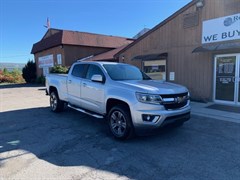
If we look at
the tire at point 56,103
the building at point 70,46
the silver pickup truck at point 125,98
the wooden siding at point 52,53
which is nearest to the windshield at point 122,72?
the silver pickup truck at point 125,98

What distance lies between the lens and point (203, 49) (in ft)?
29.4

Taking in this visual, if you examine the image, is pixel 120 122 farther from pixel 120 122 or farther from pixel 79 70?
pixel 79 70

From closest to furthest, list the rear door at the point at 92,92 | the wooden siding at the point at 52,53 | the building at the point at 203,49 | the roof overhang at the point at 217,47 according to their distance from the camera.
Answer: the rear door at the point at 92,92
the roof overhang at the point at 217,47
the building at the point at 203,49
the wooden siding at the point at 52,53

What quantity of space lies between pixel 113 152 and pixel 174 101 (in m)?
1.79

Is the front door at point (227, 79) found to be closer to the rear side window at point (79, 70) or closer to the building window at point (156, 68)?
the building window at point (156, 68)

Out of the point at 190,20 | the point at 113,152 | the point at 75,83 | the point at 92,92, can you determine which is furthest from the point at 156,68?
the point at 113,152

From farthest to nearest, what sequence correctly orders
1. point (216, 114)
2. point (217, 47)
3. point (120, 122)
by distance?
point (217, 47), point (216, 114), point (120, 122)

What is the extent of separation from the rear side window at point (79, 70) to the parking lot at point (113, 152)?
5.25 feet

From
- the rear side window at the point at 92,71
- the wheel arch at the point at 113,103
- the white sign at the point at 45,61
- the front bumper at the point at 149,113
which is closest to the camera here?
the front bumper at the point at 149,113

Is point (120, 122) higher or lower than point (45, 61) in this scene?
lower

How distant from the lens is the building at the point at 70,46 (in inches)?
866

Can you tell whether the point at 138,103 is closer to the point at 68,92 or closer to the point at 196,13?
the point at 68,92

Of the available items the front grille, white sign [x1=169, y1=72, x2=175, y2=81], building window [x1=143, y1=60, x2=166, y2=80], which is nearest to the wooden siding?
building window [x1=143, y1=60, x2=166, y2=80]

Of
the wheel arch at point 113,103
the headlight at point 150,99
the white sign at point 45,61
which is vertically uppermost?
the white sign at point 45,61
